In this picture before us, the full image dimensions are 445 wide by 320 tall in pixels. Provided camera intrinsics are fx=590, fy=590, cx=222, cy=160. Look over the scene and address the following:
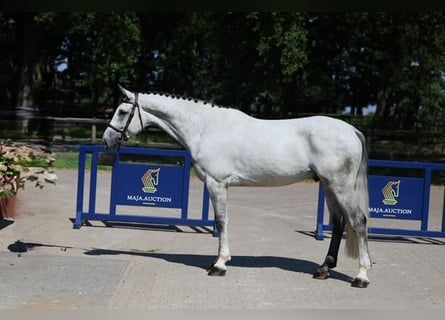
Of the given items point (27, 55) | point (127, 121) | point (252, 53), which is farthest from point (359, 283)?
point (27, 55)

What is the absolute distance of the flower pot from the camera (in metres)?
9.57

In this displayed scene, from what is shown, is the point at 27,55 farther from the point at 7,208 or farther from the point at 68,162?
the point at 7,208

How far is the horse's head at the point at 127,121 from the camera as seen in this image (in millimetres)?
6723

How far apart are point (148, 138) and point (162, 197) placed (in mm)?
16945

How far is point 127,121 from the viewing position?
673 cm

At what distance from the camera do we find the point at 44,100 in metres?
36.9

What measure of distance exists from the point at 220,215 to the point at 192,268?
31.2 inches

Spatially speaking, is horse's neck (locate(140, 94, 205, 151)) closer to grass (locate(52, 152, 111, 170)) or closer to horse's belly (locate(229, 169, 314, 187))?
horse's belly (locate(229, 169, 314, 187))

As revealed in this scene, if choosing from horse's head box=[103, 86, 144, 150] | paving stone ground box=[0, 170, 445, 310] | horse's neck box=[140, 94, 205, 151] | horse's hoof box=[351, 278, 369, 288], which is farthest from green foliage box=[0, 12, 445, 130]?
horse's hoof box=[351, 278, 369, 288]

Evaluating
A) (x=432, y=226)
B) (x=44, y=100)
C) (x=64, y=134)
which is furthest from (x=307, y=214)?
(x=44, y=100)

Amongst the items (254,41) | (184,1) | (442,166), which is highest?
(254,41)

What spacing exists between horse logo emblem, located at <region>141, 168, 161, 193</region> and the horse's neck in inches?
115

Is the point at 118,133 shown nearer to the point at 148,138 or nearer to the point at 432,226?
the point at 432,226

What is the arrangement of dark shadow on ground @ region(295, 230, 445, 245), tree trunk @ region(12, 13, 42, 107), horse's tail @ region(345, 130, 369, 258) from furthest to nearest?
tree trunk @ region(12, 13, 42, 107)
dark shadow on ground @ region(295, 230, 445, 245)
horse's tail @ region(345, 130, 369, 258)
